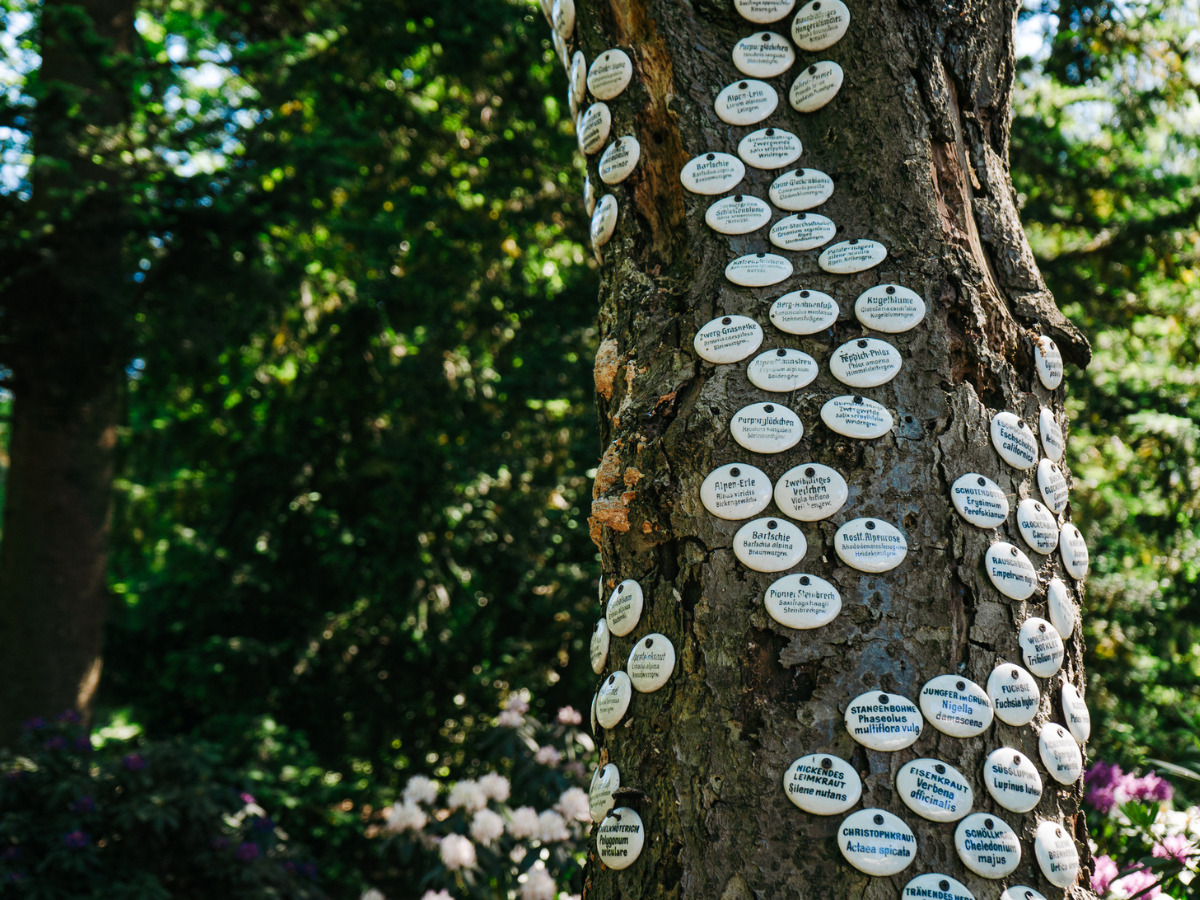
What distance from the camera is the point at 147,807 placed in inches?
126

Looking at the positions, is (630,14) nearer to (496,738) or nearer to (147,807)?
(496,738)

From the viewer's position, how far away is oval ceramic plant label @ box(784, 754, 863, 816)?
0.99 meters

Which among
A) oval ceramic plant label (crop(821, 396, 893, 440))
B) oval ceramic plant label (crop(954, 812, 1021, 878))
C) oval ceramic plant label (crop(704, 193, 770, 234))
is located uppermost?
oval ceramic plant label (crop(704, 193, 770, 234))

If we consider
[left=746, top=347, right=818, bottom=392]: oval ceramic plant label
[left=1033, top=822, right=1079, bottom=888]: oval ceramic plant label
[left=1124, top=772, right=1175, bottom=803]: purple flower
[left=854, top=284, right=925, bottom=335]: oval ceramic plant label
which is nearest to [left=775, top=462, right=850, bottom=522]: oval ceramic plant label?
[left=746, top=347, right=818, bottom=392]: oval ceramic plant label

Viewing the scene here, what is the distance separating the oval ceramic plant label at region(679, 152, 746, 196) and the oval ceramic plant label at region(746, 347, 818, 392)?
33cm

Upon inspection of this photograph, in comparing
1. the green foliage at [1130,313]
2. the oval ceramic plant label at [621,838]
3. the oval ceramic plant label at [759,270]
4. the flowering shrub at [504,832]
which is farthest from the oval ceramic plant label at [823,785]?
the green foliage at [1130,313]

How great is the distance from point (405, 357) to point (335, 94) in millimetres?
1824

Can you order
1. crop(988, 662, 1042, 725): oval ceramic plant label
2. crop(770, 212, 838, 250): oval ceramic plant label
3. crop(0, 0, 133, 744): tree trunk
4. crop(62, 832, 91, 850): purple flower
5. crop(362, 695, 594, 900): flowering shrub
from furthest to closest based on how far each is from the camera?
crop(0, 0, 133, 744): tree trunk < crop(62, 832, 91, 850): purple flower < crop(362, 695, 594, 900): flowering shrub < crop(770, 212, 838, 250): oval ceramic plant label < crop(988, 662, 1042, 725): oval ceramic plant label

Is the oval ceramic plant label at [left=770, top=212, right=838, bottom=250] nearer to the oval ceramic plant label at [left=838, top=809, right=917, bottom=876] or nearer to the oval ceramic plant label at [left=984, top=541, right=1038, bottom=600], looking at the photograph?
the oval ceramic plant label at [left=984, top=541, right=1038, bottom=600]

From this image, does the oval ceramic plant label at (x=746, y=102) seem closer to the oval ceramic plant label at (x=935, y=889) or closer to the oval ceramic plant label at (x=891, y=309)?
the oval ceramic plant label at (x=891, y=309)

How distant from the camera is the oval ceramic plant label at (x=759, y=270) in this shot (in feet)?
4.14

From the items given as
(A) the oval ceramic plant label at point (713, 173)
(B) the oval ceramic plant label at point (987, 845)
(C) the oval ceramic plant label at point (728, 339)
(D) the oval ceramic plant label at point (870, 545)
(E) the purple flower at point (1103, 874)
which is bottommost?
(E) the purple flower at point (1103, 874)

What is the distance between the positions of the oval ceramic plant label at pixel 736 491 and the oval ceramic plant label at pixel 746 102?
62cm

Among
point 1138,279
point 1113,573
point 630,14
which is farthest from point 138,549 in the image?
point 1138,279
